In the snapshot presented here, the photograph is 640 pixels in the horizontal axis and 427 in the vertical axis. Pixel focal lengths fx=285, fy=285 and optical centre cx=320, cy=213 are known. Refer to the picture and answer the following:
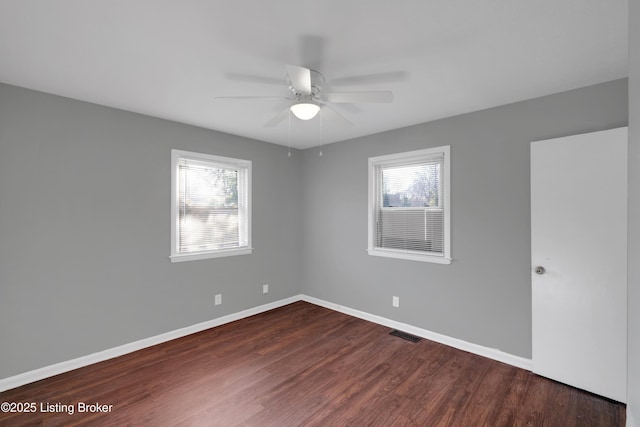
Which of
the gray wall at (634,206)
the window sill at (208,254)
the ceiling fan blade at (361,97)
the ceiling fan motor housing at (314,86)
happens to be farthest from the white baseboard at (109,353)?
the gray wall at (634,206)

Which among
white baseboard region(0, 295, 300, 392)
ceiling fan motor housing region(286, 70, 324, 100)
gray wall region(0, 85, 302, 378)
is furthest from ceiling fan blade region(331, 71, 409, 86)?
white baseboard region(0, 295, 300, 392)

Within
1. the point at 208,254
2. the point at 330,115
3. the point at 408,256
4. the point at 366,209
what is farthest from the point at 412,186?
the point at 208,254

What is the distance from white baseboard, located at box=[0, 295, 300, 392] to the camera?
244 centimetres

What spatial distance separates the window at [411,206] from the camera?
334cm

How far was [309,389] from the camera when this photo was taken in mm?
2428

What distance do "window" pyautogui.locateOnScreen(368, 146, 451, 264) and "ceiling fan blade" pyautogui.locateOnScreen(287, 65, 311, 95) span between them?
6.43ft

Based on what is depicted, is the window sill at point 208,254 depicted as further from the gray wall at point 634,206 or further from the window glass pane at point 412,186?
the gray wall at point 634,206

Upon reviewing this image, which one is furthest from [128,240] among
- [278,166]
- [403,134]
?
[403,134]

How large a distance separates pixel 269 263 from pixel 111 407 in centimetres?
246

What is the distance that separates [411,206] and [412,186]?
10.0 inches

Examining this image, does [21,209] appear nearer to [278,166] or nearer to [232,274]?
→ [232,274]

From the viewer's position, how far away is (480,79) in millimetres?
2359

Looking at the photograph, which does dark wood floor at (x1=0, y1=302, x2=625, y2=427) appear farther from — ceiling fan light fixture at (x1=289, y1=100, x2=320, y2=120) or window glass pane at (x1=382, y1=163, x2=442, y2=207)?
ceiling fan light fixture at (x1=289, y1=100, x2=320, y2=120)

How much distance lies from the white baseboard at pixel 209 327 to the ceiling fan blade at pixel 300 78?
301cm
